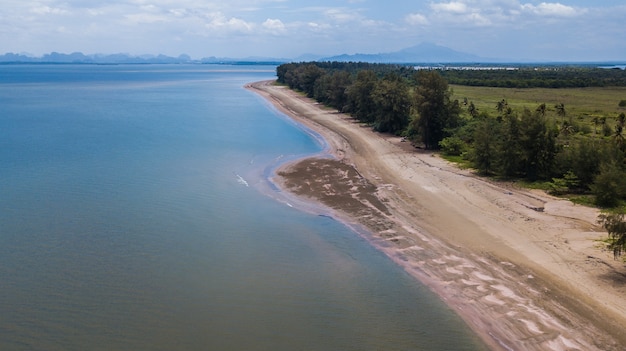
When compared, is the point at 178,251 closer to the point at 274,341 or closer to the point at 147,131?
the point at 274,341

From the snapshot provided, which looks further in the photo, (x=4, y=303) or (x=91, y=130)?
(x=91, y=130)

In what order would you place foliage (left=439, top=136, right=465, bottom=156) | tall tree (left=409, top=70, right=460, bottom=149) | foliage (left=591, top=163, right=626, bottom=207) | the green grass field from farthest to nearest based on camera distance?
1. the green grass field
2. tall tree (left=409, top=70, right=460, bottom=149)
3. foliage (left=439, top=136, right=465, bottom=156)
4. foliage (left=591, top=163, right=626, bottom=207)

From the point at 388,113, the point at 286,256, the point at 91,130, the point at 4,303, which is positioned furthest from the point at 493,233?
the point at 91,130

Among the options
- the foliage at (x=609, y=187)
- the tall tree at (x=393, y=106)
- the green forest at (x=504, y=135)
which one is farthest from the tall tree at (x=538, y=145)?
the tall tree at (x=393, y=106)

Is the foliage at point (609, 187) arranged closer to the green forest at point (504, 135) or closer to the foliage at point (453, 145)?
the green forest at point (504, 135)

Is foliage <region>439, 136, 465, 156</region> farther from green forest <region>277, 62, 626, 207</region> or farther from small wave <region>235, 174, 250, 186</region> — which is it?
small wave <region>235, 174, 250, 186</region>

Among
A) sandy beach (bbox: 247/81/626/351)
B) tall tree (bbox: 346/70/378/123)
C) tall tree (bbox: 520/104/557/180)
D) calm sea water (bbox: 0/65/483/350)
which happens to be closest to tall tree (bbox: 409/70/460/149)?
sandy beach (bbox: 247/81/626/351)
